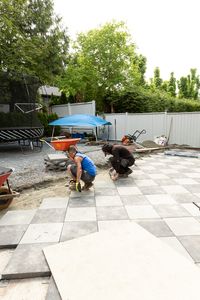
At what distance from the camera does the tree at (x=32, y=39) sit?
991cm

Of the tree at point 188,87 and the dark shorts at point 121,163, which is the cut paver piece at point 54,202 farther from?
the tree at point 188,87

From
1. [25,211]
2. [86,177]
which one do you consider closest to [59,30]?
[86,177]

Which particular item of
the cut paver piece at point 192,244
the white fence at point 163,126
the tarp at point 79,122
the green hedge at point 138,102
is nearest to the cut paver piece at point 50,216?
the cut paver piece at point 192,244

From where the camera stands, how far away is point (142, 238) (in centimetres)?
292

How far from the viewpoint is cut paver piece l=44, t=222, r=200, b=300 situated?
202cm

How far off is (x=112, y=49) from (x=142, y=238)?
16.1 meters

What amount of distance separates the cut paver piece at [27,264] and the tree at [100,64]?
15.2 m

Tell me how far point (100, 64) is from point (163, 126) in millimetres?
8048

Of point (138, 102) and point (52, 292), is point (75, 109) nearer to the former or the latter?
point (138, 102)

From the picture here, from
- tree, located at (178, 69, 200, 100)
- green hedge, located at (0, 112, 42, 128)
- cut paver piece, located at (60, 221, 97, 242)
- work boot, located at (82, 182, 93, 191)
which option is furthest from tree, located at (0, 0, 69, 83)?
tree, located at (178, 69, 200, 100)

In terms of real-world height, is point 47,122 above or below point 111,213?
above

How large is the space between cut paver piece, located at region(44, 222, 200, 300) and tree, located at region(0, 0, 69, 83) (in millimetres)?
8996

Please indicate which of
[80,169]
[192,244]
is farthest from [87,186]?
[192,244]

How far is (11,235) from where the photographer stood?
10.3 feet
